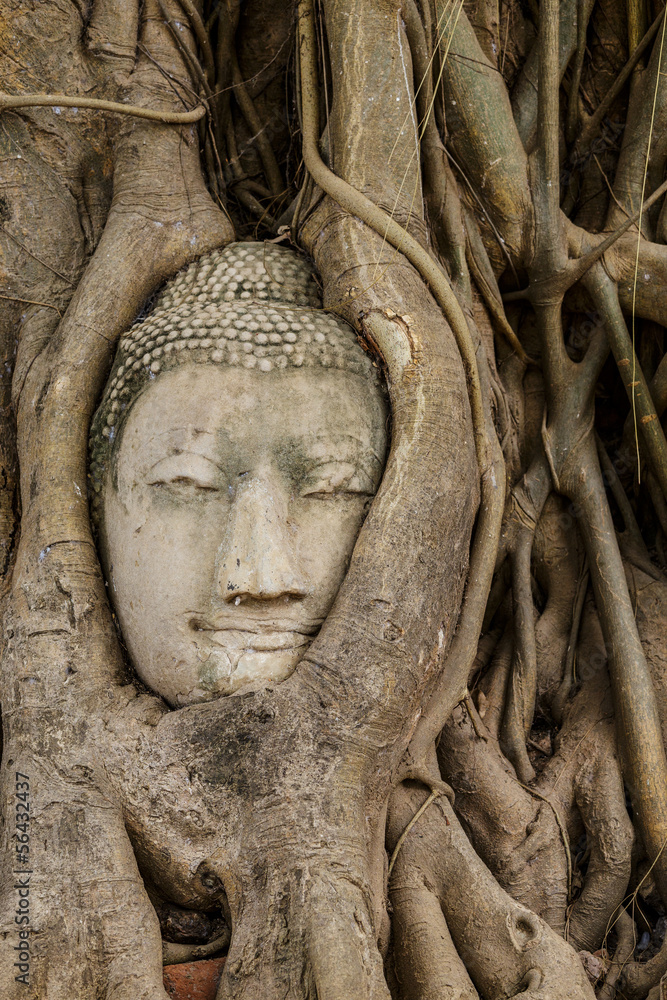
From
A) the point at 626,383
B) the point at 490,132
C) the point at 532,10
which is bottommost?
the point at 626,383

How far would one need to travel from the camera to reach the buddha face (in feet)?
6.68

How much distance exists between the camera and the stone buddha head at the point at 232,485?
2.04m

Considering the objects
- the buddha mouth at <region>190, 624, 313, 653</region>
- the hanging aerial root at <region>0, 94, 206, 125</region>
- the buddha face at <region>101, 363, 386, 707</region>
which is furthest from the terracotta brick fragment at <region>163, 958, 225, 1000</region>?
the hanging aerial root at <region>0, 94, 206, 125</region>

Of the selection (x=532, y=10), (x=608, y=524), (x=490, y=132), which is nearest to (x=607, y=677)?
(x=608, y=524)

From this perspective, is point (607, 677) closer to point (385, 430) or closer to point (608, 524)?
point (608, 524)

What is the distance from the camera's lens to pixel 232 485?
2109 millimetres

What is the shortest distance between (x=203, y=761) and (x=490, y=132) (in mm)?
2002

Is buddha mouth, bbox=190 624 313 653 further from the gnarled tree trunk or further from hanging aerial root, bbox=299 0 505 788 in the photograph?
hanging aerial root, bbox=299 0 505 788

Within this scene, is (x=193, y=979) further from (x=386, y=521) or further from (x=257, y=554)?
(x=386, y=521)

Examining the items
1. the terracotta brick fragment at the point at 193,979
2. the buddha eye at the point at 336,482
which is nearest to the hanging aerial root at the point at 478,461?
the buddha eye at the point at 336,482

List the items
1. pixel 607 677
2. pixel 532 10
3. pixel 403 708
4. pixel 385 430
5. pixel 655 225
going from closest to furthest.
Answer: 1. pixel 403 708
2. pixel 385 430
3. pixel 607 677
4. pixel 655 225
5. pixel 532 10

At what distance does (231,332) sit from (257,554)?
1.93 feet

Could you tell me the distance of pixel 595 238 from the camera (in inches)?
110

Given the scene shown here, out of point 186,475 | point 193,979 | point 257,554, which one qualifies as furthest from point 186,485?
point 193,979
